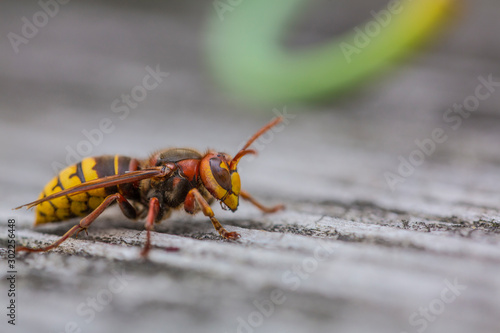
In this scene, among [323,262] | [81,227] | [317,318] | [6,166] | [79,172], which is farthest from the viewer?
[6,166]

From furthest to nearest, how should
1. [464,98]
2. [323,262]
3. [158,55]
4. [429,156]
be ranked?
1. [158,55]
2. [464,98]
3. [429,156]
4. [323,262]

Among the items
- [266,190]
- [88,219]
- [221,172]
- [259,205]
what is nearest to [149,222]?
[88,219]

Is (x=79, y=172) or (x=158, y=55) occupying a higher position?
(x=158, y=55)

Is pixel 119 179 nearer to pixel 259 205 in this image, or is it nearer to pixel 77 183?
pixel 77 183

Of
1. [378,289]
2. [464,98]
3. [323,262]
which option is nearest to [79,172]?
[323,262]

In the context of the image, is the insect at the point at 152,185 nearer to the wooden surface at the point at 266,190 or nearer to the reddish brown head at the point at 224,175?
the reddish brown head at the point at 224,175

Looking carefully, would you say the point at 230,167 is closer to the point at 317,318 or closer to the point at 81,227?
the point at 81,227
